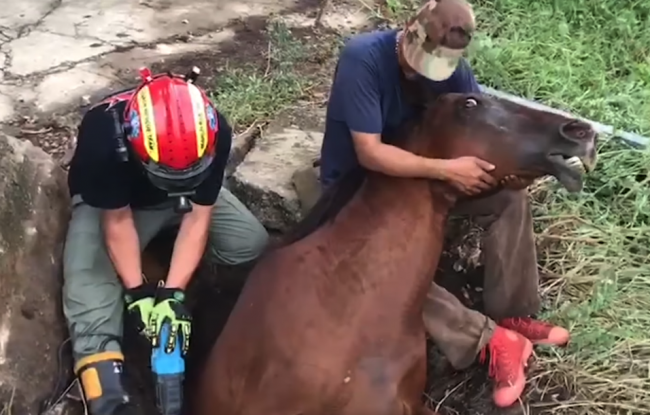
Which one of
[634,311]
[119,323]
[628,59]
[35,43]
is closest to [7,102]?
[35,43]

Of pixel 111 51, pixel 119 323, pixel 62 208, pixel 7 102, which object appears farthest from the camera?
pixel 111 51

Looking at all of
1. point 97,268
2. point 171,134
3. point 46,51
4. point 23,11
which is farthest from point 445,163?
point 23,11

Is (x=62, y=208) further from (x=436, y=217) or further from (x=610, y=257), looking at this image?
(x=610, y=257)

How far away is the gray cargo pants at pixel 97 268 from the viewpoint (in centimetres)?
301

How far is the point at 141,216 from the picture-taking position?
3213 mm

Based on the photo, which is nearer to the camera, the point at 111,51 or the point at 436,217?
the point at 436,217

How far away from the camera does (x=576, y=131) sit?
259 centimetres

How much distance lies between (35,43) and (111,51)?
0.35 m

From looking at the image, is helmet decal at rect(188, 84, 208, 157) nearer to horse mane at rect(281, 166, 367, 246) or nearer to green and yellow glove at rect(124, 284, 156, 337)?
horse mane at rect(281, 166, 367, 246)

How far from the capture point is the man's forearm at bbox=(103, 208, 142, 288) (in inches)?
119

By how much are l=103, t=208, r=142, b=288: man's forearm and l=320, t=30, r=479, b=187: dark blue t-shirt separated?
2.26ft

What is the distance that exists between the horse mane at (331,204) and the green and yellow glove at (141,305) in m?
0.42

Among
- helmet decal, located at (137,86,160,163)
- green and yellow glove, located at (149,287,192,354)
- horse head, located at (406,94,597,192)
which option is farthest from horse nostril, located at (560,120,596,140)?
green and yellow glove, located at (149,287,192,354)

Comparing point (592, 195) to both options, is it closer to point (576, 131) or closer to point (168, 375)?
point (576, 131)
